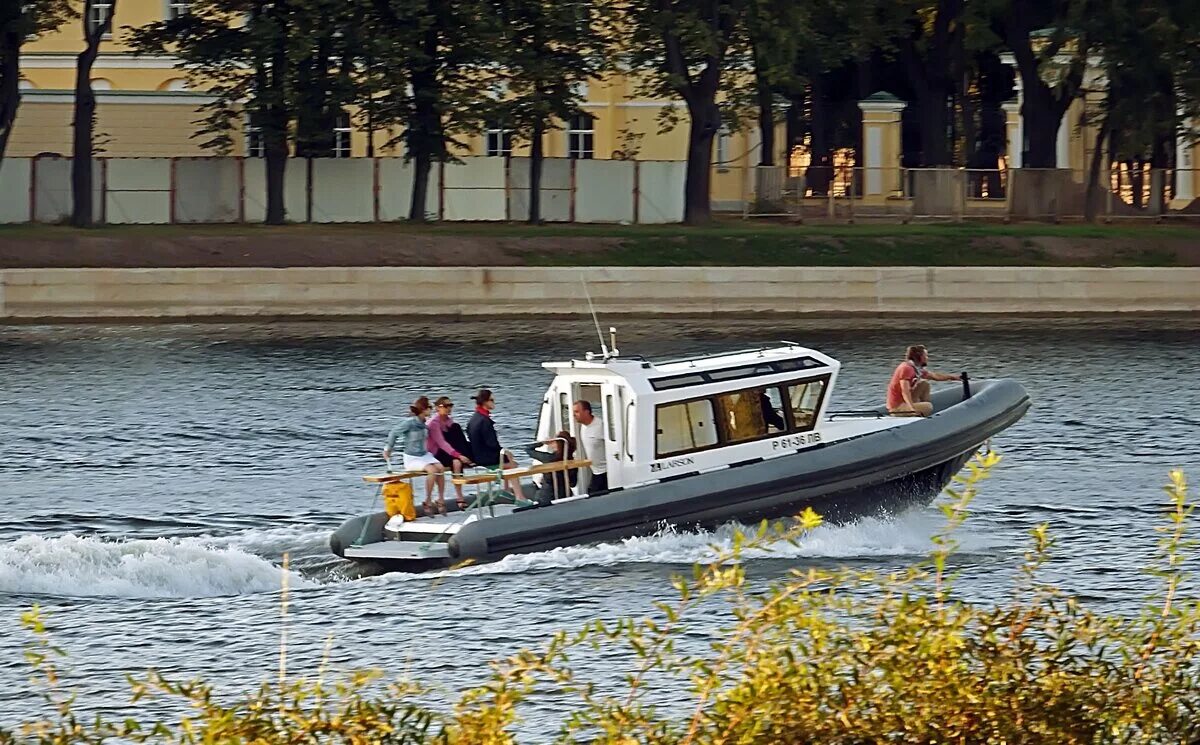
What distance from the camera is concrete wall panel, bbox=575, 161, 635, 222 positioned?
55250 mm

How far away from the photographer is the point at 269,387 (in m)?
34.3

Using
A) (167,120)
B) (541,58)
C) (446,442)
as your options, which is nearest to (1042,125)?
(541,58)

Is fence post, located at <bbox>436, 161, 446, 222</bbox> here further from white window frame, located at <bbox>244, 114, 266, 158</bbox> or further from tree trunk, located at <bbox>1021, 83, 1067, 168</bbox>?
tree trunk, located at <bbox>1021, 83, 1067, 168</bbox>

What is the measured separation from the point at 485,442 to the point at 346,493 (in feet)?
16.5

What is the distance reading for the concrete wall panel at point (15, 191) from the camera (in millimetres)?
51625

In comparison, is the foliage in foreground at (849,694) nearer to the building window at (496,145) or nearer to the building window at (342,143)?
the building window at (496,145)

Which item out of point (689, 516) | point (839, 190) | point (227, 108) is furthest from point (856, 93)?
point (689, 516)

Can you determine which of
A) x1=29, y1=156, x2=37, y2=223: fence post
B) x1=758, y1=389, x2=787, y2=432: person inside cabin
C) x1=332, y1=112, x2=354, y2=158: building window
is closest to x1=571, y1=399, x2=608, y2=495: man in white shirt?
x1=758, y1=389, x2=787, y2=432: person inside cabin

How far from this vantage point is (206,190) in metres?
52.9

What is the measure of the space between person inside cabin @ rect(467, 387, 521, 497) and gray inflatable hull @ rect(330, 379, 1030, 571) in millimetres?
846

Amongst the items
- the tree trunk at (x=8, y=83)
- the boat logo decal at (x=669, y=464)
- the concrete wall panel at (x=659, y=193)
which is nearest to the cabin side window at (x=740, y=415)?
the boat logo decal at (x=669, y=464)

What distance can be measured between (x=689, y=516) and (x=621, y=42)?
36044 millimetres

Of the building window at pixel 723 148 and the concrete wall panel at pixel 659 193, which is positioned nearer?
the concrete wall panel at pixel 659 193

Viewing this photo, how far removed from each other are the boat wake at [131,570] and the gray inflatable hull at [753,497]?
2.70ft
